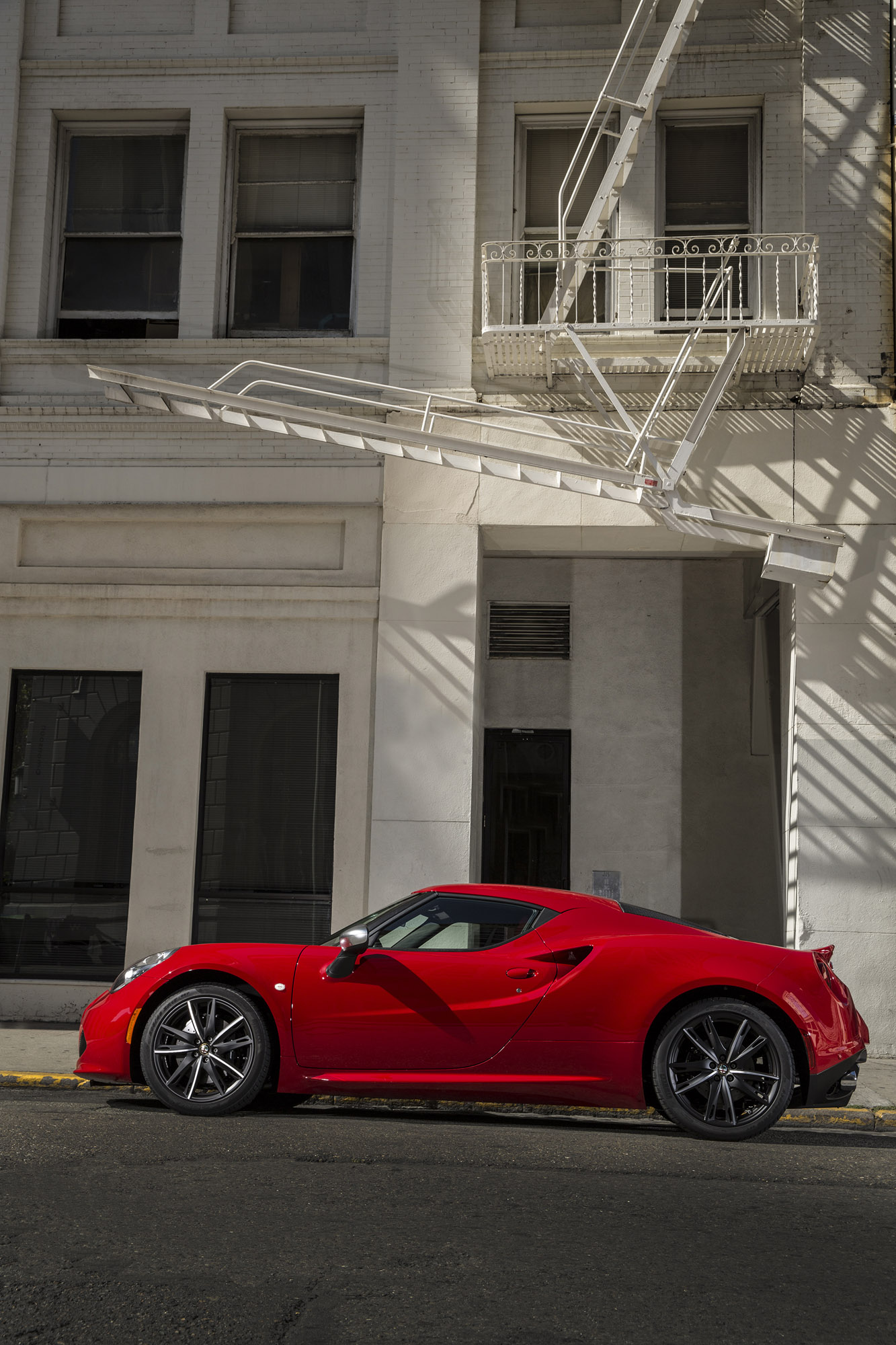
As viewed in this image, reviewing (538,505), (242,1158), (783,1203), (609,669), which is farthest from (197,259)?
(783,1203)

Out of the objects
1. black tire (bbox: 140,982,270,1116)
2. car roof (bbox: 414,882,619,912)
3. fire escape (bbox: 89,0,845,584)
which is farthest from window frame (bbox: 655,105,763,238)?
black tire (bbox: 140,982,270,1116)

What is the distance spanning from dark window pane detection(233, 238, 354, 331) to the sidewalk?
270 inches

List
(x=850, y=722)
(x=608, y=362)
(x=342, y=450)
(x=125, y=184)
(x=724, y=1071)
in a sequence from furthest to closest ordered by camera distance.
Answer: (x=125, y=184)
(x=342, y=450)
(x=608, y=362)
(x=850, y=722)
(x=724, y=1071)

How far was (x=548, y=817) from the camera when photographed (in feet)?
44.1

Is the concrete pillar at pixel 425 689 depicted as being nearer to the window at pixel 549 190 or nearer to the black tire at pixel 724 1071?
the window at pixel 549 190

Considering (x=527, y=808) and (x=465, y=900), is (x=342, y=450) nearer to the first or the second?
(x=527, y=808)

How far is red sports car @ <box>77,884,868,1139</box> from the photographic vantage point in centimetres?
644

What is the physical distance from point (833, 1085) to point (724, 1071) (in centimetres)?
56

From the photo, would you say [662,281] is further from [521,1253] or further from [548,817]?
[521,1253]

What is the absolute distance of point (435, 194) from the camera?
12117mm

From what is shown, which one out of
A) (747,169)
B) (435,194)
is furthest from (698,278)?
(435,194)

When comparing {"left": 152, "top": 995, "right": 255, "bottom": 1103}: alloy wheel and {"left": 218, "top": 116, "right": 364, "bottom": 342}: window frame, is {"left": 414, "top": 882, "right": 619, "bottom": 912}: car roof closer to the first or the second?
{"left": 152, "top": 995, "right": 255, "bottom": 1103}: alloy wheel

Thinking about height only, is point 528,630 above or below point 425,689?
above

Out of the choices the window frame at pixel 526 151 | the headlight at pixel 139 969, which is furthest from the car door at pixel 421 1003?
the window frame at pixel 526 151
